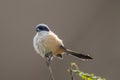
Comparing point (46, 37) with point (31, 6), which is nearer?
point (46, 37)

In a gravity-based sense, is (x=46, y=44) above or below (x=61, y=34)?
above

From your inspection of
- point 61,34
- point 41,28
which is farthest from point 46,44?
point 61,34

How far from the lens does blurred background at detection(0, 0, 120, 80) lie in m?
2.90

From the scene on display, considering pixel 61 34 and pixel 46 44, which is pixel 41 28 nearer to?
pixel 46 44

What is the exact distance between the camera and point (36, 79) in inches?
118

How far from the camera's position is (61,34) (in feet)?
9.67

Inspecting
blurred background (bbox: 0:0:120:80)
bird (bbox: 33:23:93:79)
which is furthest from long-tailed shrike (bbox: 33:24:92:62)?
blurred background (bbox: 0:0:120:80)

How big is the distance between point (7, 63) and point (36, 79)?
0.72ft

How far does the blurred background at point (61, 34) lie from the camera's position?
2.90 meters

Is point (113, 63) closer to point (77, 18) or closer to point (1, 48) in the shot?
point (77, 18)

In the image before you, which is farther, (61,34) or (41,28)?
(61,34)

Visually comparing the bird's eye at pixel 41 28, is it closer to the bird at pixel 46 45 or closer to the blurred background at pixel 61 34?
the bird at pixel 46 45

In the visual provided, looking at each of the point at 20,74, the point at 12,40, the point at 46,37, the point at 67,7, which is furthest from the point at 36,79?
the point at 46,37

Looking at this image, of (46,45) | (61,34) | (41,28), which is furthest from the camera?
(61,34)
